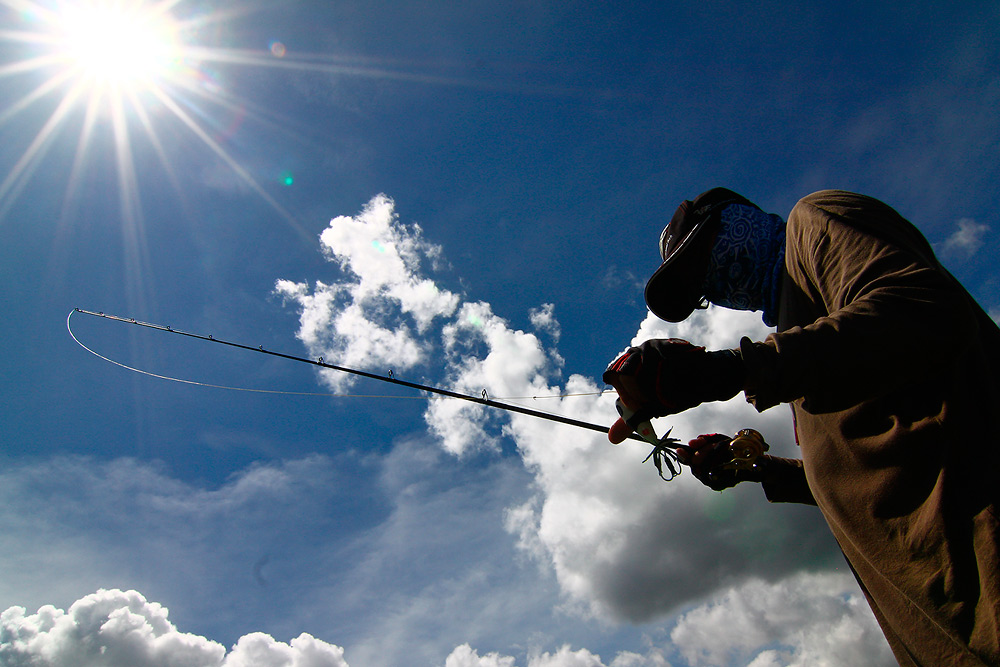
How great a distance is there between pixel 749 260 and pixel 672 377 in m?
1.53

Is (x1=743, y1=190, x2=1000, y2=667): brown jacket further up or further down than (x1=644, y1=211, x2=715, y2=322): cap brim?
further down

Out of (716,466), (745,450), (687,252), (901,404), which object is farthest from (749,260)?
(716,466)

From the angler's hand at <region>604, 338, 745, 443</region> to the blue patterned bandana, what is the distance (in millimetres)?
1327

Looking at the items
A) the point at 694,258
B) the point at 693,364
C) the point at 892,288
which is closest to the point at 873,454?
the point at 892,288

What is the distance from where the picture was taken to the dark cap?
125 inches

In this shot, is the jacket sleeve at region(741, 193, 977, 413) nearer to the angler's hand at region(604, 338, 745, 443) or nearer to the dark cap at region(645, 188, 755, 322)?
the angler's hand at region(604, 338, 745, 443)

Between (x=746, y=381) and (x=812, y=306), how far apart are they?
39.0 inches

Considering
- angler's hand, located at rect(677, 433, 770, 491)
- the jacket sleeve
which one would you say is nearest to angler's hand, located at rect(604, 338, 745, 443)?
the jacket sleeve

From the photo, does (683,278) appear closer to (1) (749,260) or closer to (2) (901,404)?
(1) (749,260)

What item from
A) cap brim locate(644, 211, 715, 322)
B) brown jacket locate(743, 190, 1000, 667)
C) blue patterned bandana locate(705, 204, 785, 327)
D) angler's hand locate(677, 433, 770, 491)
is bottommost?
brown jacket locate(743, 190, 1000, 667)

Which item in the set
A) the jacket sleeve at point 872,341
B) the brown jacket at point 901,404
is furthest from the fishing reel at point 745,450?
the jacket sleeve at point 872,341

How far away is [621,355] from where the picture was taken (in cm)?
202

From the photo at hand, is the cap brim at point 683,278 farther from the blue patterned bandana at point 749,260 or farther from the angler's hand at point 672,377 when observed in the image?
the angler's hand at point 672,377

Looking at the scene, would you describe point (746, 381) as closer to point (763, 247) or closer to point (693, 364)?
point (693, 364)
